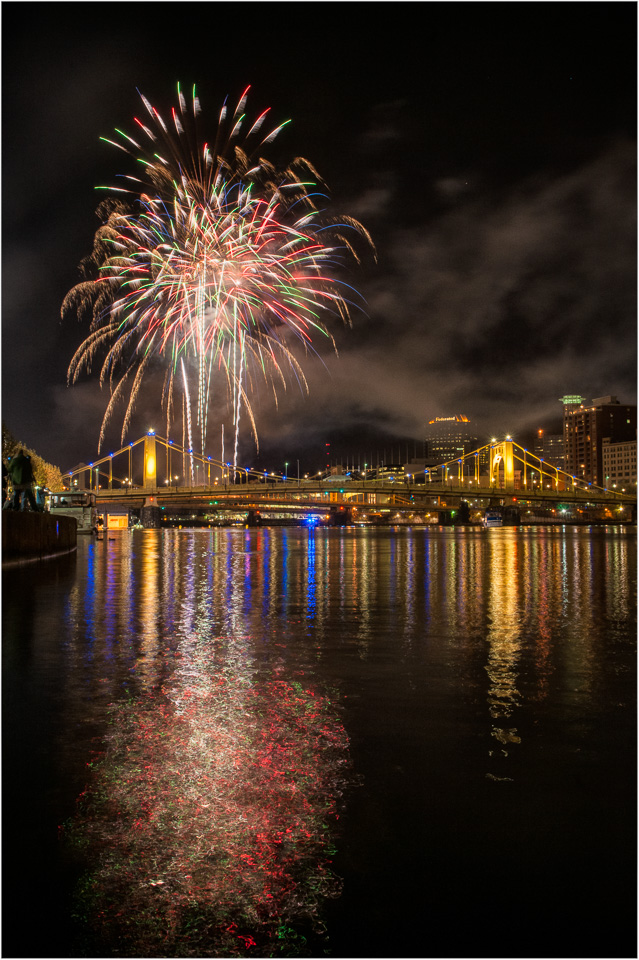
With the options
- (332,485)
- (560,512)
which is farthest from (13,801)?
(560,512)

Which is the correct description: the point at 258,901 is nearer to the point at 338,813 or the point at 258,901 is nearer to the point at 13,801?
the point at 338,813

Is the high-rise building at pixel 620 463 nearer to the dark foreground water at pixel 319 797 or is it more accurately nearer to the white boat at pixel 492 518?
the white boat at pixel 492 518

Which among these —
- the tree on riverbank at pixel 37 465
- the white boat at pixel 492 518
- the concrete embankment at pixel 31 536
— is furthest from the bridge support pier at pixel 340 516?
the concrete embankment at pixel 31 536

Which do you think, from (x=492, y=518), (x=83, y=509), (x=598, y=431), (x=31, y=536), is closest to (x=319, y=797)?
(x=31, y=536)

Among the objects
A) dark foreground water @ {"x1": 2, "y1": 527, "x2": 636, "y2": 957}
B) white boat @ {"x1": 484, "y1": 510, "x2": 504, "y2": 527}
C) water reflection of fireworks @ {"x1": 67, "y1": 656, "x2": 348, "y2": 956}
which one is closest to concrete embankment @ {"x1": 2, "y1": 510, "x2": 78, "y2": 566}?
dark foreground water @ {"x1": 2, "y1": 527, "x2": 636, "y2": 957}

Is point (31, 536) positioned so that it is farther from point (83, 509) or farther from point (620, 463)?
point (620, 463)

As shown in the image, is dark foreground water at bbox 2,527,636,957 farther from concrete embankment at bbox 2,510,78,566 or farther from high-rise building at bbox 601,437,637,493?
high-rise building at bbox 601,437,637,493
